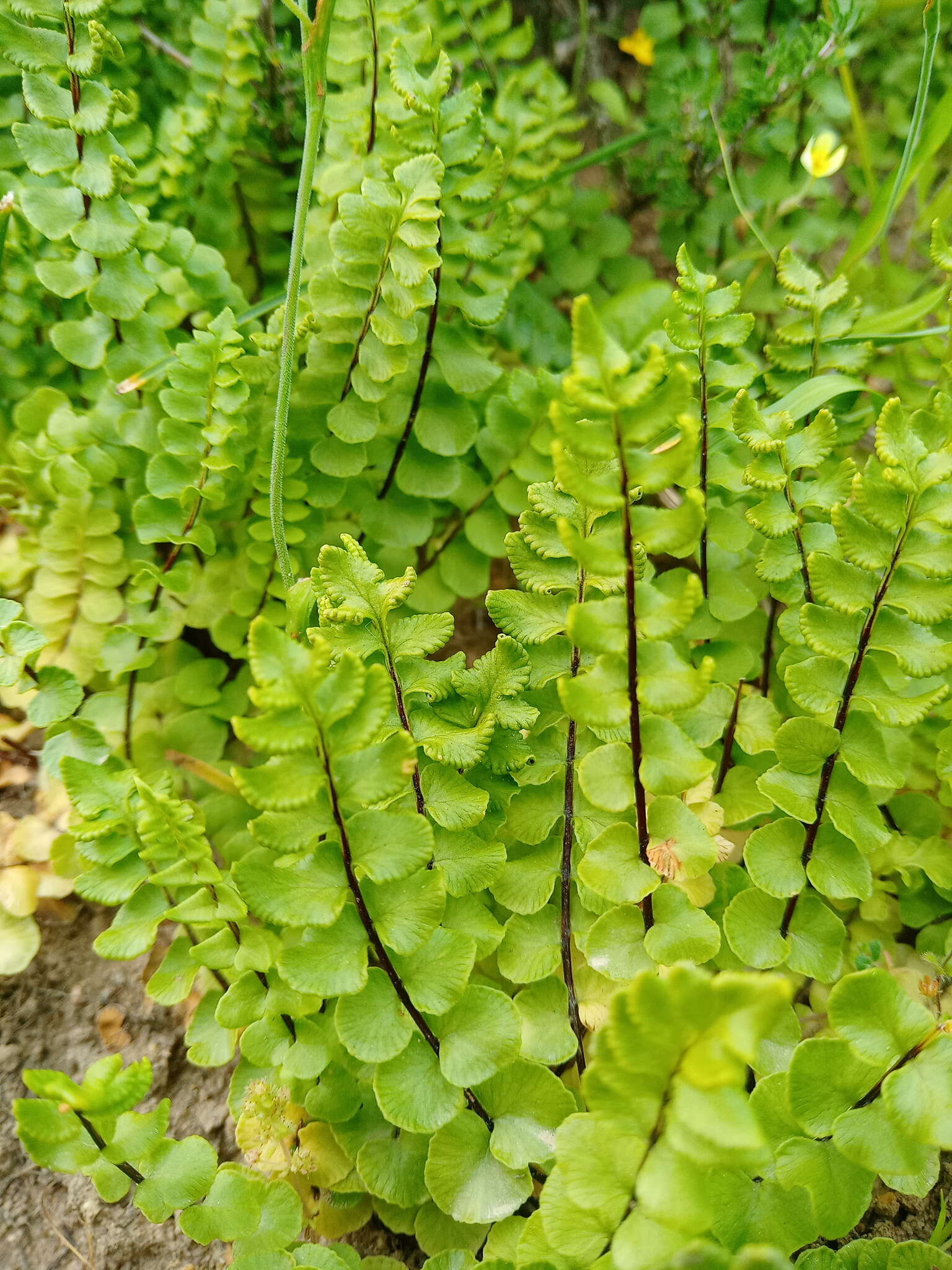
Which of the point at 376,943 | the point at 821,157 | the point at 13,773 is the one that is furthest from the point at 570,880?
the point at 821,157

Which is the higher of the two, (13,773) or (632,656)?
(632,656)

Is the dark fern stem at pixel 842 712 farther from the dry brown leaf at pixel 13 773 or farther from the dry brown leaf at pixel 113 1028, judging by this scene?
the dry brown leaf at pixel 13 773

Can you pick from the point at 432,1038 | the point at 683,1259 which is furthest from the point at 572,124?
the point at 683,1259

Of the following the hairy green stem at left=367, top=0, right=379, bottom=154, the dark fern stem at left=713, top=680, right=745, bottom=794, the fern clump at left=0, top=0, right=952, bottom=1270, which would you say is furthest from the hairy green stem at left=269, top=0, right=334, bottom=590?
the dark fern stem at left=713, top=680, right=745, bottom=794

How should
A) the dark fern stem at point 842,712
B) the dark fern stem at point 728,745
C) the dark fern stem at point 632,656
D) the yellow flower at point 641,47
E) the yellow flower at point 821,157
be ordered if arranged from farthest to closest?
the yellow flower at point 641,47 < the yellow flower at point 821,157 < the dark fern stem at point 728,745 < the dark fern stem at point 842,712 < the dark fern stem at point 632,656

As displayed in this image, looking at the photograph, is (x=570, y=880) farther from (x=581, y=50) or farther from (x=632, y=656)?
(x=581, y=50)

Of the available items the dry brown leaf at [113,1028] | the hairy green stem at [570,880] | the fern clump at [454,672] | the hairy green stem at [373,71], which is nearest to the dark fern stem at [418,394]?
the fern clump at [454,672]

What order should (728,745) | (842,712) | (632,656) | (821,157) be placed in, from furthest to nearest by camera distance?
1. (821,157)
2. (728,745)
3. (842,712)
4. (632,656)

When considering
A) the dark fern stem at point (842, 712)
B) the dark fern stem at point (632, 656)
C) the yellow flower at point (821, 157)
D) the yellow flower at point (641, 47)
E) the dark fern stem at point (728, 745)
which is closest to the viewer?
the dark fern stem at point (632, 656)
